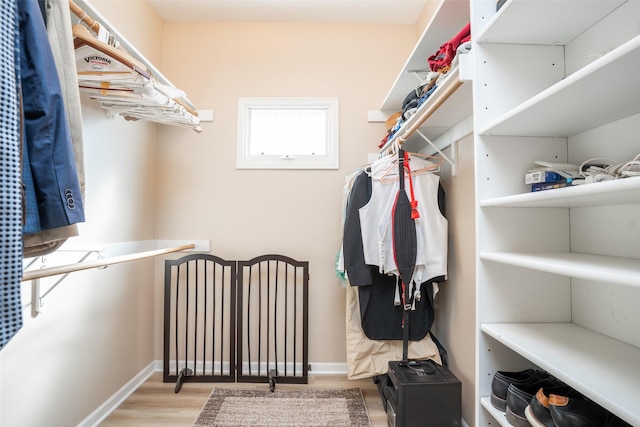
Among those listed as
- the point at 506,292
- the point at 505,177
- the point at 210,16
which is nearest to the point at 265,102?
the point at 210,16

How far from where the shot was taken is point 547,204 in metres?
0.93

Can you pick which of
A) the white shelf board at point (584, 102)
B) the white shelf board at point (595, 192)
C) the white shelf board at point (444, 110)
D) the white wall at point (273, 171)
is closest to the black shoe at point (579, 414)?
the white shelf board at point (595, 192)

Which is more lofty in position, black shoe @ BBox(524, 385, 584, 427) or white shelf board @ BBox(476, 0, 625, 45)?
white shelf board @ BBox(476, 0, 625, 45)

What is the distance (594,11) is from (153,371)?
3.08 metres

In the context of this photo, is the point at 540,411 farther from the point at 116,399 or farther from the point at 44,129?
the point at 116,399

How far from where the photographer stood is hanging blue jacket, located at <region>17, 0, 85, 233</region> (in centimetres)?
67

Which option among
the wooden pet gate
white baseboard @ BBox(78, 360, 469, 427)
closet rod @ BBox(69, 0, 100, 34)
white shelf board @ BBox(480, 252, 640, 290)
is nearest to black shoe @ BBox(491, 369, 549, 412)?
white shelf board @ BBox(480, 252, 640, 290)

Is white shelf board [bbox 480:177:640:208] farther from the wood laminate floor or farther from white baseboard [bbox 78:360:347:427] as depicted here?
white baseboard [bbox 78:360:347:427]

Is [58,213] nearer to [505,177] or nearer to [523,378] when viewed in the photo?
[505,177]

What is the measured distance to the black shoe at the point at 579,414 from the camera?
0.72 m

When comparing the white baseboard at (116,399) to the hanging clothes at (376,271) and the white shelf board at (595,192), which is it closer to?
the hanging clothes at (376,271)

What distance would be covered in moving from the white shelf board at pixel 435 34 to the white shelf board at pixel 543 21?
0.40 meters

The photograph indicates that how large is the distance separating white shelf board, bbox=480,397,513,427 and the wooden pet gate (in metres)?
1.32

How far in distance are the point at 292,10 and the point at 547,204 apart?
2.26 m
